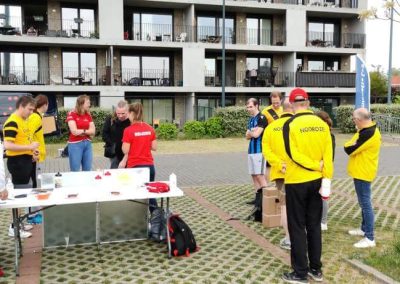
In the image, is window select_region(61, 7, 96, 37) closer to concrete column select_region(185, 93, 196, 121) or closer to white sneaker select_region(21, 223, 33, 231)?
concrete column select_region(185, 93, 196, 121)

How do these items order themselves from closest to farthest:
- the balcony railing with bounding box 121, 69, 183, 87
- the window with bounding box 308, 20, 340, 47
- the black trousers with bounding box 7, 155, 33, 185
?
the black trousers with bounding box 7, 155, 33, 185 → the balcony railing with bounding box 121, 69, 183, 87 → the window with bounding box 308, 20, 340, 47

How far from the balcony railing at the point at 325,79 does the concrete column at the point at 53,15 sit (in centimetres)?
1543

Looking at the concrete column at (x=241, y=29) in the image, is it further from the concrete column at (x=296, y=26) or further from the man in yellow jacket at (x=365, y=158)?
the man in yellow jacket at (x=365, y=158)

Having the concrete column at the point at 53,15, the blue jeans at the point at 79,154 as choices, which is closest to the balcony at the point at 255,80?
the concrete column at the point at 53,15

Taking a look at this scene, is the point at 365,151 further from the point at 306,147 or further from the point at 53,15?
the point at 53,15

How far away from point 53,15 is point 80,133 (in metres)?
21.7

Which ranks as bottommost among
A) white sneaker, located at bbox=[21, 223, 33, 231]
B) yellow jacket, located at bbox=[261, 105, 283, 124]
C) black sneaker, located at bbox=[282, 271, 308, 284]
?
black sneaker, located at bbox=[282, 271, 308, 284]

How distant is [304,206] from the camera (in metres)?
4.70

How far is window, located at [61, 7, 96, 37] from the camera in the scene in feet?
87.6

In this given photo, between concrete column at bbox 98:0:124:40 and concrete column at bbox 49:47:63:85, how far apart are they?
10.0 ft

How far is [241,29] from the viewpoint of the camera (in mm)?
30109

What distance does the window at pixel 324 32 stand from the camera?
31.8 m

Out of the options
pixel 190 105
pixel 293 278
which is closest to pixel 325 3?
pixel 190 105

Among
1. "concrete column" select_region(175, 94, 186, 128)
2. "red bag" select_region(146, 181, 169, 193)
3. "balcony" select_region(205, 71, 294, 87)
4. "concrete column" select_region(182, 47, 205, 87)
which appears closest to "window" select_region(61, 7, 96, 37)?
"concrete column" select_region(182, 47, 205, 87)
